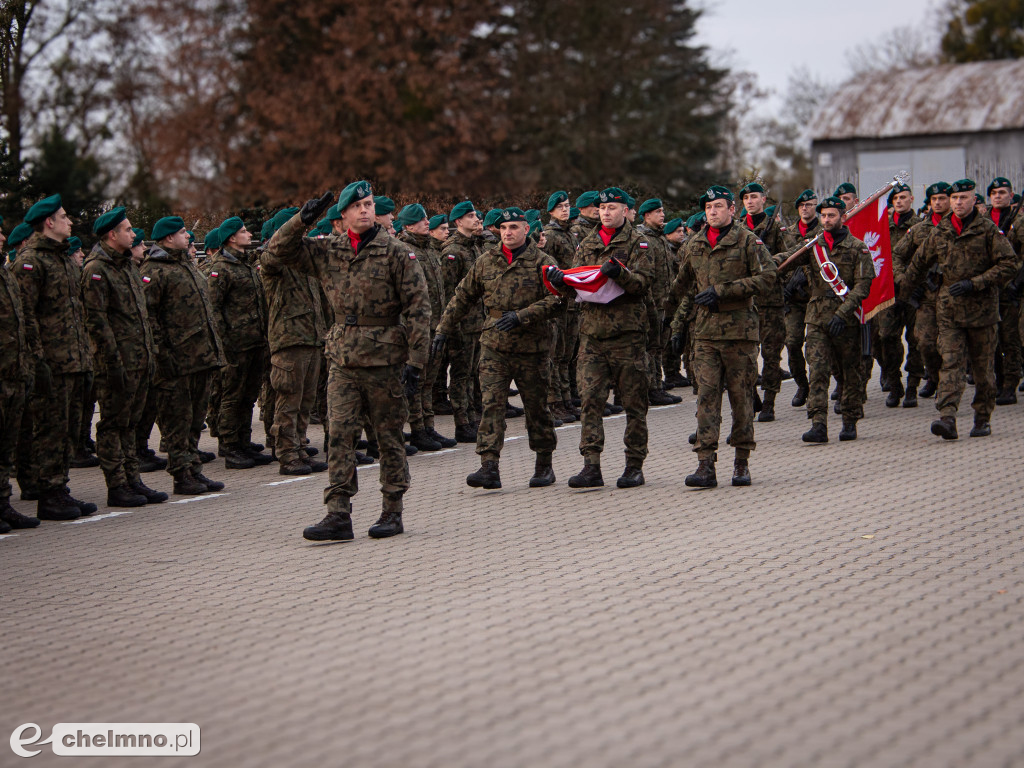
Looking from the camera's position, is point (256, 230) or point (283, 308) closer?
point (283, 308)

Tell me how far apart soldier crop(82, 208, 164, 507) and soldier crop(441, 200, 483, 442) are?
3.49 m

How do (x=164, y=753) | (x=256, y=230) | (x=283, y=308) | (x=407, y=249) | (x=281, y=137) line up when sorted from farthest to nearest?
(x=281, y=137) → (x=256, y=230) → (x=283, y=308) → (x=407, y=249) → (x=164, y=753)

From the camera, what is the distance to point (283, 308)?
1106cm

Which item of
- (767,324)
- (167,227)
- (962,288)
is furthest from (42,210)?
(962,288)

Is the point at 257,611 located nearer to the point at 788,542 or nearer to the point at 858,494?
the point at 788,542

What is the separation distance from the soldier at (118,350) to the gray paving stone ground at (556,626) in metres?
0.45

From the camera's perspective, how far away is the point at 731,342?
9789mm

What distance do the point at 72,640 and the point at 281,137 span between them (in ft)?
100

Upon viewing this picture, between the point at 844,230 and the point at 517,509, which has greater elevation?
the point at 844,230

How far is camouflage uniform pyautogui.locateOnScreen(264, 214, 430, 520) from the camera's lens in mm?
8164

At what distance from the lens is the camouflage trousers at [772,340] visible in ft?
43.8

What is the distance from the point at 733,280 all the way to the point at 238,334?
186 inches

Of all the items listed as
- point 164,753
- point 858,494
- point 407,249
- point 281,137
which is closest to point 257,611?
point 164,753

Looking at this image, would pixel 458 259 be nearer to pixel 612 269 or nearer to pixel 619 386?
pixel 619 386
